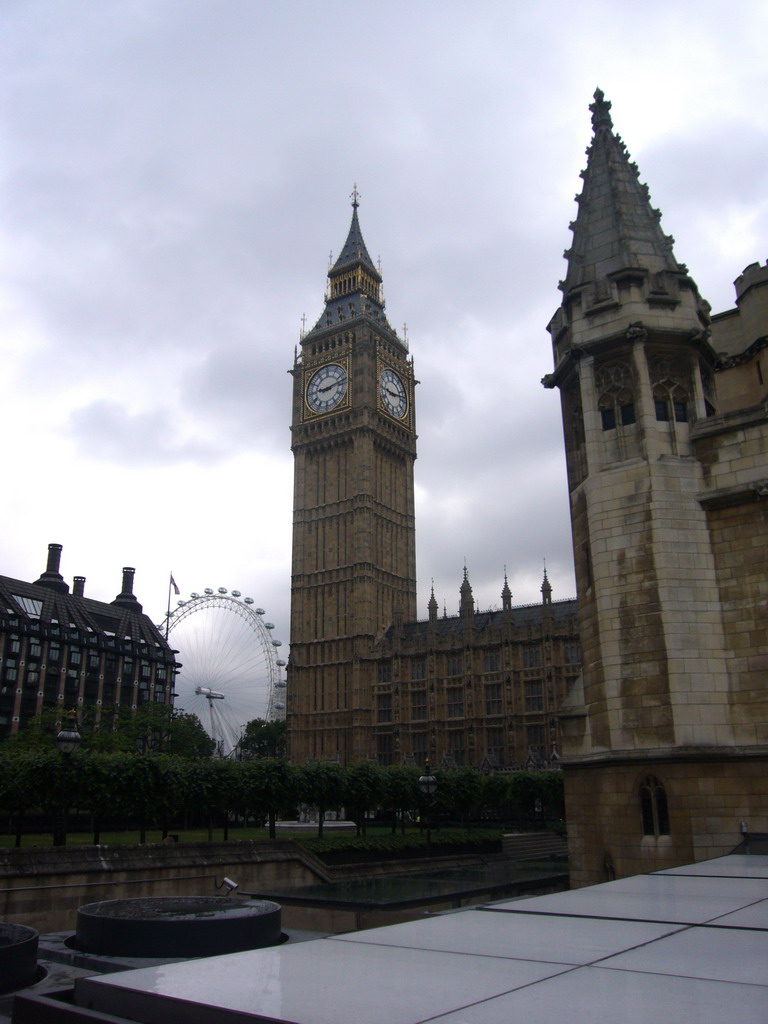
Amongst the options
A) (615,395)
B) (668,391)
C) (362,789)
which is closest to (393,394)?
(362,789)

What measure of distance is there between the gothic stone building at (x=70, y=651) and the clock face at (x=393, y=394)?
1757 inches

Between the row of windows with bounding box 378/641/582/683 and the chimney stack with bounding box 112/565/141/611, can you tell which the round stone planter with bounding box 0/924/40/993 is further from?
the chimney stack with bounding box 112/565/141/611

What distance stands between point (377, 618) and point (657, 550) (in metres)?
75.4

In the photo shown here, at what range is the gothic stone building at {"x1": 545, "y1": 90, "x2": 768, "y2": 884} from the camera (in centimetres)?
1745

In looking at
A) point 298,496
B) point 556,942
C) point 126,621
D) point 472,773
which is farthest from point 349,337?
point 556,942

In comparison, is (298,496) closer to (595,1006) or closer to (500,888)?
(500,888)

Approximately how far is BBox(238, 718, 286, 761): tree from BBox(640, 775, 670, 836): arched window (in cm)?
10015

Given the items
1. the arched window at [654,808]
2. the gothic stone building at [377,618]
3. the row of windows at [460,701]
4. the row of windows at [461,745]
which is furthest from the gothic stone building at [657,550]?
the row of windows at [460,701]

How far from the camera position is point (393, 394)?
10500 cm

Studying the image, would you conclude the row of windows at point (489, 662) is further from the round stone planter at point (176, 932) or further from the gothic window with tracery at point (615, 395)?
the round stone planter at point (176, 932)

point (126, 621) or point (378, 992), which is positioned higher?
point (126, 621)

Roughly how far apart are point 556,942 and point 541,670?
2972 inches

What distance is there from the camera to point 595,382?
2117 centimetres

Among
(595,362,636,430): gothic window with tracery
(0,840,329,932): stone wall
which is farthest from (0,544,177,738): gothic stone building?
(595,362,636,430): gothic window with tracery
